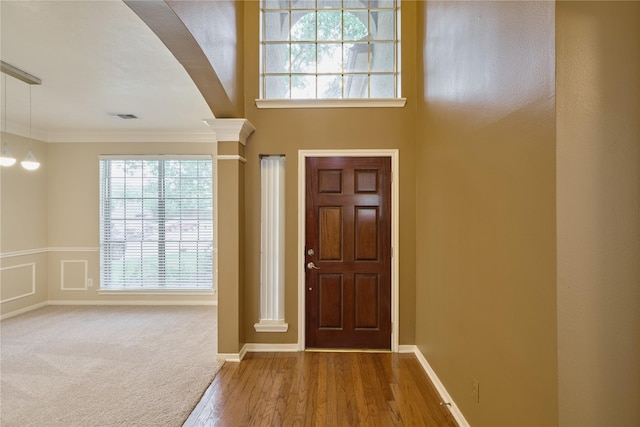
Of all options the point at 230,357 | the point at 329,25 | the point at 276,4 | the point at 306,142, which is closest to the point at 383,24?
the point at 329,25

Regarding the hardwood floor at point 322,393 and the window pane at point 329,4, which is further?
the window pane at point 329,4

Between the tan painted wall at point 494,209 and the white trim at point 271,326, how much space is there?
144 centimetres

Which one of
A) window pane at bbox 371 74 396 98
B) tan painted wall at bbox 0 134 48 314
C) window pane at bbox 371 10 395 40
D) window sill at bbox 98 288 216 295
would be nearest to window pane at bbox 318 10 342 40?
window pane at bbox 371 10 395 40

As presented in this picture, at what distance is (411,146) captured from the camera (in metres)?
3.26

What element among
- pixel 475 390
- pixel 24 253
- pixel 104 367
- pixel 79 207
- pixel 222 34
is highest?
pixel 222 34

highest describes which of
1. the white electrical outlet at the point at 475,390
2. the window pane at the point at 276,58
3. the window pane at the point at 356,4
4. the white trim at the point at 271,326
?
the window pane at the point at 356,4

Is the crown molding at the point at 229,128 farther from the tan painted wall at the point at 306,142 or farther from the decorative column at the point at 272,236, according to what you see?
the decorative column at the point at 272,236

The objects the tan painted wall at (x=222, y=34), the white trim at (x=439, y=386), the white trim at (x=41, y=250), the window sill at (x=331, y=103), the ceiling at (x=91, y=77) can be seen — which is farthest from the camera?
the white trim at (x=41, y=250)

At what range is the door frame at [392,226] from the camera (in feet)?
10.7

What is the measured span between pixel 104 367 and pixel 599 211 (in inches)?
153

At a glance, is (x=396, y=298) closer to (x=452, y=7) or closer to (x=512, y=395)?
(x=512, y=395)

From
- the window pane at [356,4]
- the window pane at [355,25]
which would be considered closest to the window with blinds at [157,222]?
the window pane at [355,25]

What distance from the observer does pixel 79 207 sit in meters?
5.04

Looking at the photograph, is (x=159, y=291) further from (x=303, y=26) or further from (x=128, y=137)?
(x=303, y=26)
